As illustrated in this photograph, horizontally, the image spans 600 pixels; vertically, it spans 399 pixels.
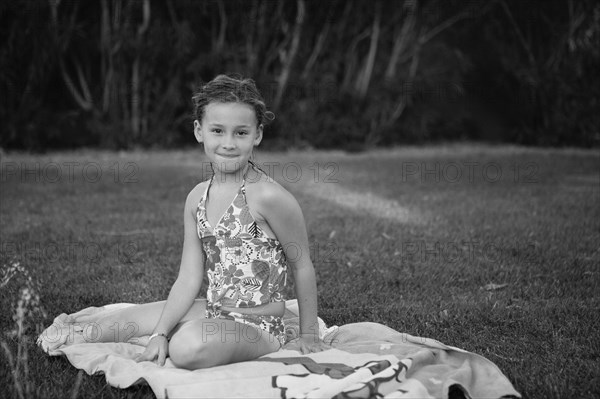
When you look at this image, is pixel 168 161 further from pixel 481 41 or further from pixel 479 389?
pixel 479 389

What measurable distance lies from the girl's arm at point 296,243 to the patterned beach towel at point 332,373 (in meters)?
0.12

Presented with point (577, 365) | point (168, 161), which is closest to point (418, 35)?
point (168, 161)

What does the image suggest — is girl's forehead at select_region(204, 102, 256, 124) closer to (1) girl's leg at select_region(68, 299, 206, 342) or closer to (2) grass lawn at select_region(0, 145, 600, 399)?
(1) girl's leg at select_region(68, 299, 206, 342)

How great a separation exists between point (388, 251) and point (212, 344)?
2073 millimetres

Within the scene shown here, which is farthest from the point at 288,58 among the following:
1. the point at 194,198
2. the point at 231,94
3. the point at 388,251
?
the point at 231,94

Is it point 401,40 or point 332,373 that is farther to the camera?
point 401,40

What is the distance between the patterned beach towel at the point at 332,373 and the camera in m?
2.25

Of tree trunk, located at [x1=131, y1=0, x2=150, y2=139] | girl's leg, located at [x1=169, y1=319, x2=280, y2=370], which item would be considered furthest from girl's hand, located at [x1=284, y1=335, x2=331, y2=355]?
tree trunk, located at [x1=131, y1=0, x2=150, y2=139]

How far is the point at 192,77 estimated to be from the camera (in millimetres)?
8891

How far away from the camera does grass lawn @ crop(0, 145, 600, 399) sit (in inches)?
111

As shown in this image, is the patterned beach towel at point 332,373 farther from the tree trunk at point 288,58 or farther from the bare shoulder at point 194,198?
the tree trunk at point 288,58

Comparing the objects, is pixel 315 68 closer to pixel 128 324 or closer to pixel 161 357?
pixel 128 324

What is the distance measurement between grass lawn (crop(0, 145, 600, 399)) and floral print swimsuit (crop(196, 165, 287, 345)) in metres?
0.46

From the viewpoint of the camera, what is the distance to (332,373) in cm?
238
